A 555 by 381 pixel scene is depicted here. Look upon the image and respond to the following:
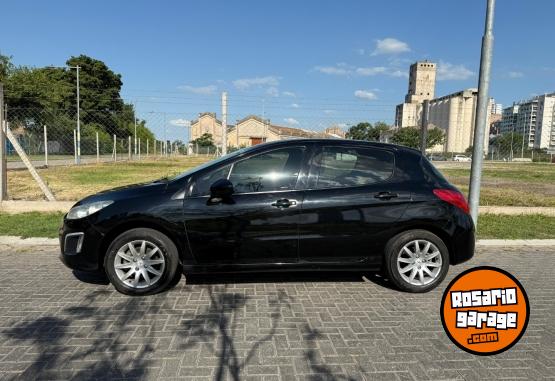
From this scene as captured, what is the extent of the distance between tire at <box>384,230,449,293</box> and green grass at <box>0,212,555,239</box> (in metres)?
3.19

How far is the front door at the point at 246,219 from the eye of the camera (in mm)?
4066

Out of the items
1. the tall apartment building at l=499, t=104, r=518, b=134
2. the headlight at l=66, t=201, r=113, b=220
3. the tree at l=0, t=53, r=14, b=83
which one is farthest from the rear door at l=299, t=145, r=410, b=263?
the tall apartment building at l=499, t=104, r=518, b=134

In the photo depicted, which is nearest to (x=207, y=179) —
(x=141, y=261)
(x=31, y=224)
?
(x=141, y=261)

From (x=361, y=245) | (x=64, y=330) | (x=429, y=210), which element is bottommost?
(x=64, y=330)

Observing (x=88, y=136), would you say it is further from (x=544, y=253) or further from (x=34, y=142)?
(x=544, y=253)

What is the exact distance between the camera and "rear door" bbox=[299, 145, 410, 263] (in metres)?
4.16

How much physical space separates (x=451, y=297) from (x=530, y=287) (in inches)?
119

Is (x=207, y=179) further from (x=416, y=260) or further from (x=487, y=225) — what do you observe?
(x=487, y=225)

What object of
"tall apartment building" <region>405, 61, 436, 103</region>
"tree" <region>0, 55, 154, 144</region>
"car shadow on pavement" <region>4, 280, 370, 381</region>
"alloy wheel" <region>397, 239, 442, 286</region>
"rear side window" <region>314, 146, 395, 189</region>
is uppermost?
"tall apartment building" <region>405, 61, 436, 103</region>

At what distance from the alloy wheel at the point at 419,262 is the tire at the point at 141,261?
2.41m

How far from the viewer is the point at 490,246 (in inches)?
257

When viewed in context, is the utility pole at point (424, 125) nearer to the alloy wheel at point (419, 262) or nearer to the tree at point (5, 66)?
the alloy wheel at point (419, 262)

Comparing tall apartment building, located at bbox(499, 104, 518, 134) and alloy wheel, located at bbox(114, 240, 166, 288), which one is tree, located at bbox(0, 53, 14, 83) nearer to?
alloy wheel, located at bbox(114, 240, 166, 288)

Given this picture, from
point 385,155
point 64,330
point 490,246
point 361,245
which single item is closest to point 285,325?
point 361,245
